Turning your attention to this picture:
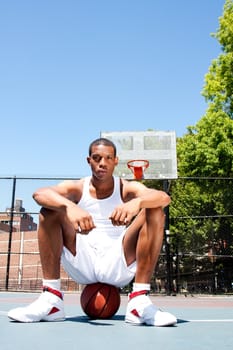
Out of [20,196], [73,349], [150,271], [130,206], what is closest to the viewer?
[73,349]

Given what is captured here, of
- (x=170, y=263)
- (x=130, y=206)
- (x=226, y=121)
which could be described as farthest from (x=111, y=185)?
(x=226, y=121)

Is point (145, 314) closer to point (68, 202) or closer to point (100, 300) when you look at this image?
point (100, 300)

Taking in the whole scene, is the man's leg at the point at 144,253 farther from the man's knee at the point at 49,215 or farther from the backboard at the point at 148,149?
the backboard at the point at 148,149

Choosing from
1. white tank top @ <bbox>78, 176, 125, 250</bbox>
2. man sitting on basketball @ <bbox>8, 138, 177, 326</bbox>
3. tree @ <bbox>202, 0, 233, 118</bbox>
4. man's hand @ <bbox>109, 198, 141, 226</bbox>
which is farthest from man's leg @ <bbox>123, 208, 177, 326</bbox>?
tree @ <bbox>202, 0, 233, 118</bbox>

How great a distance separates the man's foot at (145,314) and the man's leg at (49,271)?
16.8 inches

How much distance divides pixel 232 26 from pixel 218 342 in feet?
42.4

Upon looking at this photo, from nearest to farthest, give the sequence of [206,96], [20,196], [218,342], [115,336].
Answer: [218,342] < [115,336] < [20,196] < [206,96]

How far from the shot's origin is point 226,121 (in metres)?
12.2

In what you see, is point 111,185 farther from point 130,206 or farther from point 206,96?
point 206,96

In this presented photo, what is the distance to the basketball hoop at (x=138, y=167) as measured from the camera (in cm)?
937

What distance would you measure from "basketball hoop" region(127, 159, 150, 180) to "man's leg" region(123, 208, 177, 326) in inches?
274

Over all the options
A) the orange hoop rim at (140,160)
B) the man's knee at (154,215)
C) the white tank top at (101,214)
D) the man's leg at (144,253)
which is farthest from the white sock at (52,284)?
the orange hoop rim at (140,160)

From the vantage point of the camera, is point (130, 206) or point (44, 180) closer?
point (130, 206)

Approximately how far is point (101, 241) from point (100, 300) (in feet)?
1.14
